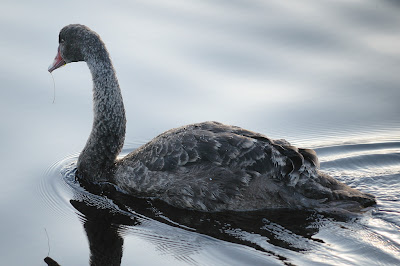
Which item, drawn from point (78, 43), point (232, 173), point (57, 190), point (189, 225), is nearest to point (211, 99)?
point (78, 43)

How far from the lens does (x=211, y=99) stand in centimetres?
1094

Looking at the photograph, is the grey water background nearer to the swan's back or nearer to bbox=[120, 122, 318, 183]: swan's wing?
the swan's back

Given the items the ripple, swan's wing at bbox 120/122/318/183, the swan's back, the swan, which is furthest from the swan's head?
the swan's back

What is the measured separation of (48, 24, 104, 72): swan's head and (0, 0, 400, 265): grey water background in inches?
46.0

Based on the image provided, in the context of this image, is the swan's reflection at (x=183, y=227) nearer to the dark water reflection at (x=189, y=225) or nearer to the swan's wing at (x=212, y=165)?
the dark water reflection at (x=189, y=225)

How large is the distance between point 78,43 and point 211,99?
255cm

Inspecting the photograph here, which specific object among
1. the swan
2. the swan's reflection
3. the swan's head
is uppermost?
the swan's head

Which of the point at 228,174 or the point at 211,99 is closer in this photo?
the point at 228,174

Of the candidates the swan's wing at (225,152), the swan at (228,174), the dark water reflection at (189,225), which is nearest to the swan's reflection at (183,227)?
the dark water reflection at (189,225)

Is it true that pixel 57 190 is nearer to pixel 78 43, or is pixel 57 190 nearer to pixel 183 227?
pixel 183 227

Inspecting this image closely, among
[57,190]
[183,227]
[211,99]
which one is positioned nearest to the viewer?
[183,227]

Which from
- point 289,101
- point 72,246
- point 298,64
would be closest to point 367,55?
point 298,64

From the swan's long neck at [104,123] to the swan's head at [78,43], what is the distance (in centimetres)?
14

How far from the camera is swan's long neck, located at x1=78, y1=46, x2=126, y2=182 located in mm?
9203
